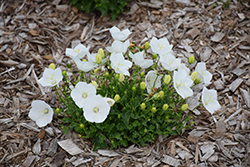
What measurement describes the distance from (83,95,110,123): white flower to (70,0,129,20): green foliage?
232 cm

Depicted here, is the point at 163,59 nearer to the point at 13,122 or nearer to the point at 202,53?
the point at 202,53

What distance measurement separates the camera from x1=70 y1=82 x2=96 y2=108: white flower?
2283mm

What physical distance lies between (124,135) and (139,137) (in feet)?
0.59

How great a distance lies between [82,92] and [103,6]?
2236 millimetres

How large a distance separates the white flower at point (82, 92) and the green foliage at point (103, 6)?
7.02ft

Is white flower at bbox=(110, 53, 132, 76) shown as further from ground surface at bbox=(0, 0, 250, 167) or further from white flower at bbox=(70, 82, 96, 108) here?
ground surface at bbox=(0, 0, 250, 167)

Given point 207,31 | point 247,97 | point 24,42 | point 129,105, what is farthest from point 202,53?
point 24,42

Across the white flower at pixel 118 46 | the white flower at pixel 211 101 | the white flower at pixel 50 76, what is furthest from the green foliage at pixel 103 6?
the white flower at pixel 211 101

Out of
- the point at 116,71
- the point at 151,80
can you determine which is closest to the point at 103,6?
the point at 151,80

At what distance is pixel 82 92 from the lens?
2330 millimetres

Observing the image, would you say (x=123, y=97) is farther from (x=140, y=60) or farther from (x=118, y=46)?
(x=118, y=46)

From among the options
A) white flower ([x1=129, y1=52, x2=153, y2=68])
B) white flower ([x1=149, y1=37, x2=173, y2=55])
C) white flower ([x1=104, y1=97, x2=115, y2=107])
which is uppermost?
white flower ([x1=149, y1=37, x2=173, y2=55])

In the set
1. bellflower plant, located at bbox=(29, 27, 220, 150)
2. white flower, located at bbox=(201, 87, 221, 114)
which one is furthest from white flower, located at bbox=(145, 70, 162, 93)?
white flower, located at bbox=(201, 87, 221, 114)

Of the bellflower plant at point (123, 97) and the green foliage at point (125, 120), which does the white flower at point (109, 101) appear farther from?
the green foliage at point (125, 120)
